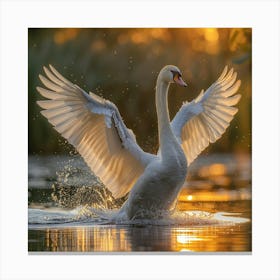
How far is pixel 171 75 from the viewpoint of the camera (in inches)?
466

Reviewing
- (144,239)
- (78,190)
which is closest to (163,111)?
(78,190)

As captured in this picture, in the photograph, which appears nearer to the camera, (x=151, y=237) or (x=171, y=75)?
(x=151, y=237)

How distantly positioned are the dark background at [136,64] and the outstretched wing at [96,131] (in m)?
0.16

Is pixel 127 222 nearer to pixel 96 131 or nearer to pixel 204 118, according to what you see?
pixel 96 131

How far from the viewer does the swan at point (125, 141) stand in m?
11.7

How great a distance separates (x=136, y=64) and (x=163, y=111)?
43 cm

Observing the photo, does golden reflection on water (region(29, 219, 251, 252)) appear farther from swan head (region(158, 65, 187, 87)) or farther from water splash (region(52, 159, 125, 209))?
swan head (region(158, 65, 187, 87))

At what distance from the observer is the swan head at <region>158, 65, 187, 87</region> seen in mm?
11812

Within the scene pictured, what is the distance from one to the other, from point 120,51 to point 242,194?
1.45 meters

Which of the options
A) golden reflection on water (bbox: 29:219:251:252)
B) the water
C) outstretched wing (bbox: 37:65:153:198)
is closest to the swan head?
outstretched wing (bbox: 37:65:153:198)

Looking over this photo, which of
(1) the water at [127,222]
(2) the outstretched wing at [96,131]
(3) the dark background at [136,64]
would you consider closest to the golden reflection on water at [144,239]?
(1) the water at [127,222]
